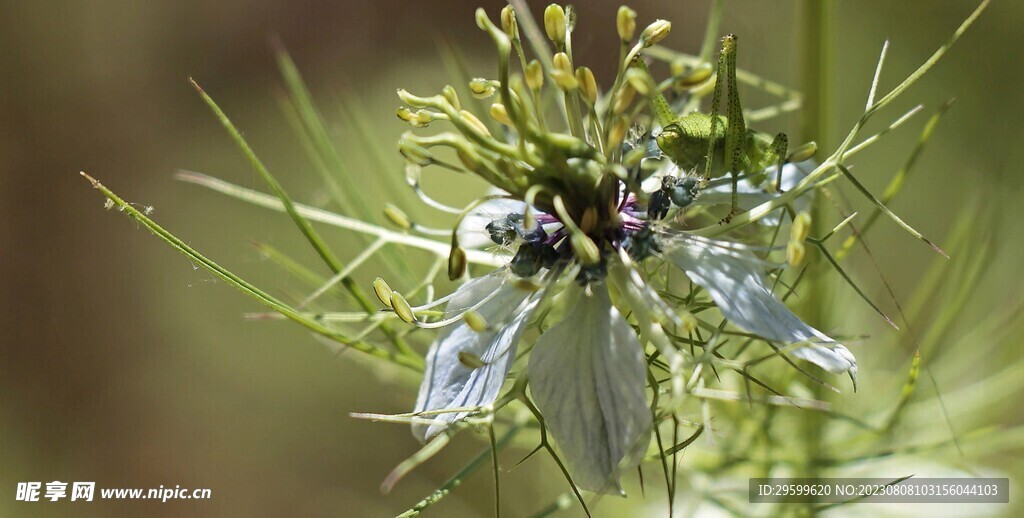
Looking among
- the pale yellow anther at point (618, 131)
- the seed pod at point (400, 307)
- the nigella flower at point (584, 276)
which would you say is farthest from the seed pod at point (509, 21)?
the seed pod at point (400, 307)

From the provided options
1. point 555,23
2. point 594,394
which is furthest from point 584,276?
point 555,23

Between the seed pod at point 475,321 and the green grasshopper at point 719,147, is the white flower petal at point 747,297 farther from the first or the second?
the seed pod at point 475,321

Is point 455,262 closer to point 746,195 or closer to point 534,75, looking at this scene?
point 534,75

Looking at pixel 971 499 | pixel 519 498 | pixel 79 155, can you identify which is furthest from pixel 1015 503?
pixel 79 155

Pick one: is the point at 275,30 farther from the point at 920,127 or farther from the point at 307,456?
the point at 920,127

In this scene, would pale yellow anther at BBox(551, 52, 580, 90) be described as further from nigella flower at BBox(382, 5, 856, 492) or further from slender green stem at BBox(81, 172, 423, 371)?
slender green stem at BBox(81, 172, 423, 371)
